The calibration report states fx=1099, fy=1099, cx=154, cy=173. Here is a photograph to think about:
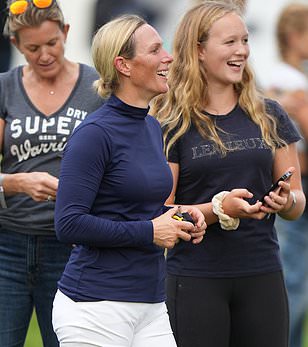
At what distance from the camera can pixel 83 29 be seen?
43.7 ft

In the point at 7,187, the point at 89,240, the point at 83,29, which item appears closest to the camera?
the point at 89,240

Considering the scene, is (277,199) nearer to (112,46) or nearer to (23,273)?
(112,46)

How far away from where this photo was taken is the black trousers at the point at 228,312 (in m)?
4.53

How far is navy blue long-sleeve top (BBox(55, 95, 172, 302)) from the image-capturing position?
392cm

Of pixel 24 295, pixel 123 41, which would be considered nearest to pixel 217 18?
pixel 123 41

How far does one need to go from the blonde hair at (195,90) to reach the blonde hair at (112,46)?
534 mm

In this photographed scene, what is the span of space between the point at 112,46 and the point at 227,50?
705mm

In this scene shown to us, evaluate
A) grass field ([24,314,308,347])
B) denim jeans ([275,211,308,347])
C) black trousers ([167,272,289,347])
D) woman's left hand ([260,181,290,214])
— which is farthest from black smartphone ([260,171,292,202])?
grass field ([24,314,308,347])

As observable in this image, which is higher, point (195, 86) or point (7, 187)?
point (195, 86)

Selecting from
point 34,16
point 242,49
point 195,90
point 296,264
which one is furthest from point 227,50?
point 296,264

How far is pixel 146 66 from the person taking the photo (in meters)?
Answer: 4.12

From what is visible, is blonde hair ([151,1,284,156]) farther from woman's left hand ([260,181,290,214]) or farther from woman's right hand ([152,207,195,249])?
woman's right hand ([152,207,195,249])

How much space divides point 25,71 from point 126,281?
1.28 m

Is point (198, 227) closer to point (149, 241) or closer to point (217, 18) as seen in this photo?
point (149, 241)
